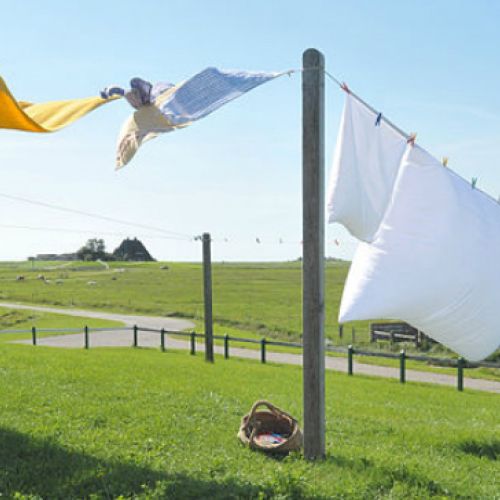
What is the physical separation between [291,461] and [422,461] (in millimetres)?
1484

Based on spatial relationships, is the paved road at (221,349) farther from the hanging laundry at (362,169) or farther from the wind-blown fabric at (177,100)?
the wind-blown fabric at (177,100)

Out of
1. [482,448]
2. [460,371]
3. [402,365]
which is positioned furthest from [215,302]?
[482,448]

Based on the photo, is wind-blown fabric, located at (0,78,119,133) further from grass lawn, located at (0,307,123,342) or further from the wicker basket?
grass lawn, located at (0,307,123,342)

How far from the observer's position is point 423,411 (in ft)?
36.5

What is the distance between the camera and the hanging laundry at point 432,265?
6793 millimetres

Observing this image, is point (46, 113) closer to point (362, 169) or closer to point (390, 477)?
point (362, 169)

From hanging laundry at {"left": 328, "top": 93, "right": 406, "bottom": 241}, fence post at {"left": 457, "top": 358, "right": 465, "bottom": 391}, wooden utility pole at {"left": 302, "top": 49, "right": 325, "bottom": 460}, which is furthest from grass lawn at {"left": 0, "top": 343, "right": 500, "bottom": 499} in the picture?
fence post at {"left": 457, "top": 358, "right": 465, "bottom": 391}

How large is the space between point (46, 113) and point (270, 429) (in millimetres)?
4627

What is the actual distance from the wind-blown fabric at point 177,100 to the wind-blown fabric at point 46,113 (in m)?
0.49

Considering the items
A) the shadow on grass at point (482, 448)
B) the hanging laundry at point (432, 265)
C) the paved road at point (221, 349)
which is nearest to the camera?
the hanging laundry at point (432, 265)

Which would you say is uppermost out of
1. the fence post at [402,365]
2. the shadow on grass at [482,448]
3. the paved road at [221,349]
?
the shadow on grass at [482,448]

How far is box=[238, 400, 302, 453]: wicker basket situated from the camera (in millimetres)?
6484

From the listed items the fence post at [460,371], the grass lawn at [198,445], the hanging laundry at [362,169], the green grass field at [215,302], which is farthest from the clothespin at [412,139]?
the green grass field at [215,302]

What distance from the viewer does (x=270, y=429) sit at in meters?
7.33
